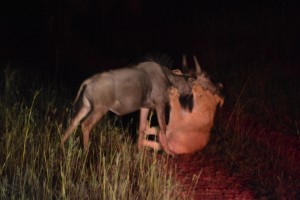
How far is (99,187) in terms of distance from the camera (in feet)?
14.7

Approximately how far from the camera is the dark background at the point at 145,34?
991 cm

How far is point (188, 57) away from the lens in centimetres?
1003

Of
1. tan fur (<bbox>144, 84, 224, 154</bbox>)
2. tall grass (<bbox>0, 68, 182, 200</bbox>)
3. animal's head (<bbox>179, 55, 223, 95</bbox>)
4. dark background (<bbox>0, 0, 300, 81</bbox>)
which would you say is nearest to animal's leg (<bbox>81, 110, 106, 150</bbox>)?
tall grass (<bbox>0, 68, 182, 200</bbox>)

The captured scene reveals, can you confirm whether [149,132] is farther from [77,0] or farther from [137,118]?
[77,0]

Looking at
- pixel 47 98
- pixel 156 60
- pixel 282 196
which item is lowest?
pixel 282 196

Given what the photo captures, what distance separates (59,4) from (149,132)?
18.4 ft

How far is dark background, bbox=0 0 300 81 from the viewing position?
9914 millimetres

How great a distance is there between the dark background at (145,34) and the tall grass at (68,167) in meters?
3.52

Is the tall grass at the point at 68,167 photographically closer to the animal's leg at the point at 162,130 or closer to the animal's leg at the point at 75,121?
the animal's leg at the point at 75,121

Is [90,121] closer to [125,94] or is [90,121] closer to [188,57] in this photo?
[125,94]

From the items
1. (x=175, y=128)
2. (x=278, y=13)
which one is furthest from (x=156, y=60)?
(x=278, y=13)

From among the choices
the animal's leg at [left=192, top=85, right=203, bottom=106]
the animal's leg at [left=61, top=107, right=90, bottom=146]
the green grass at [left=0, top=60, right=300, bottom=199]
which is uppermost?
the animal's leg at [left=192, top=85, right=203, bottom=106]

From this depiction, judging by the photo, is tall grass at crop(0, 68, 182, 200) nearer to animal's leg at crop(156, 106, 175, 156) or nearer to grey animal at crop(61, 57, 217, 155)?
grey animal at crop(61, 57, 217, 155)

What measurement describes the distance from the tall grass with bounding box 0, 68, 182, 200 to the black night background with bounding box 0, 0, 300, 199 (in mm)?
36
